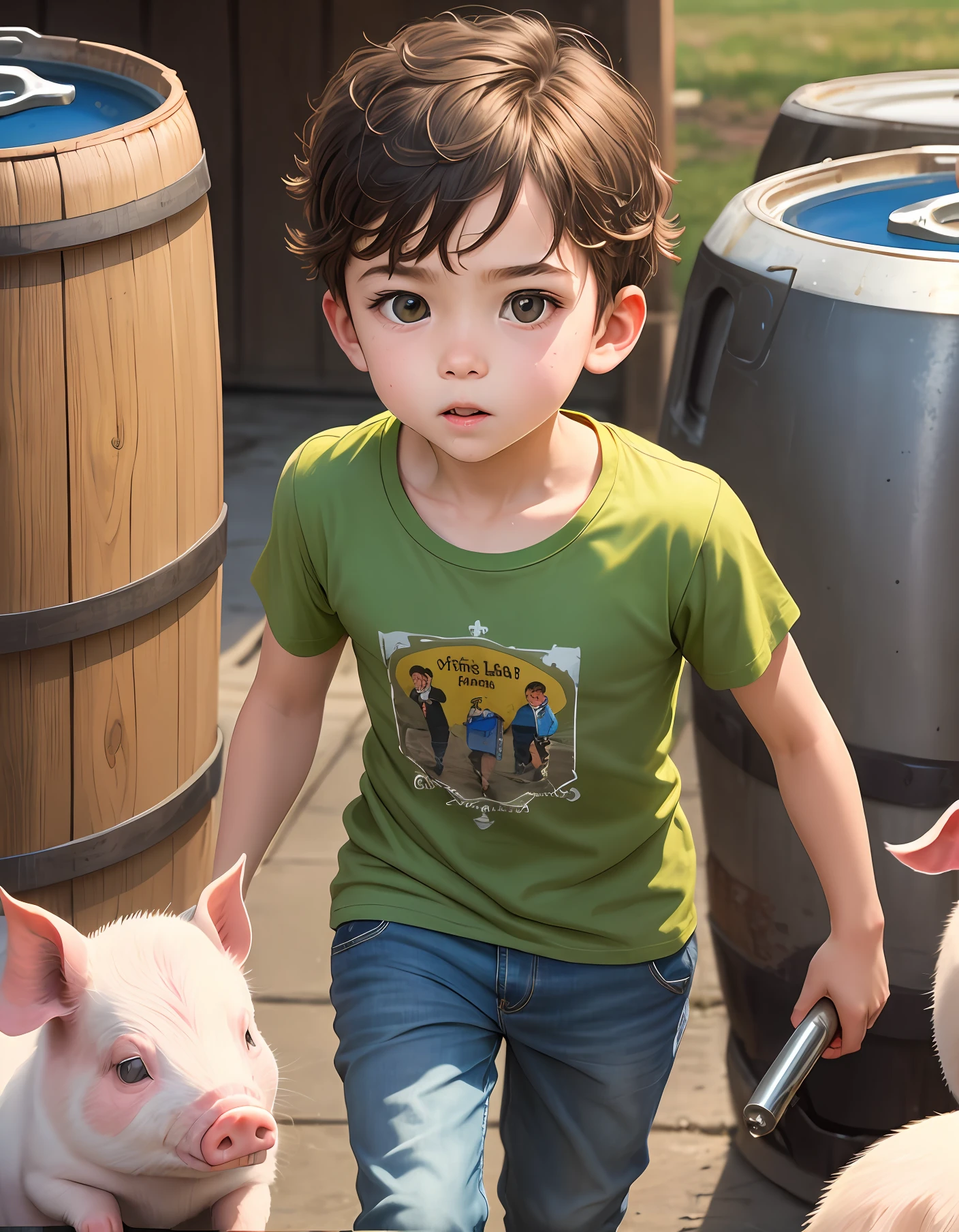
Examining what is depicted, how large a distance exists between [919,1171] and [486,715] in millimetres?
575

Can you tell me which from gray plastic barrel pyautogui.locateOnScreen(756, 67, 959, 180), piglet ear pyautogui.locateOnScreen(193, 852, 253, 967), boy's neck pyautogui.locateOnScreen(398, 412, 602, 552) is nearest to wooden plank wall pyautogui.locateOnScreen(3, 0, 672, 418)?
gray plastic barrel pyautogui.locateOnScreen(756, 67, 959, 180)

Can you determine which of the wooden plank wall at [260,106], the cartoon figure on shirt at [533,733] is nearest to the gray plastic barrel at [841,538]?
the cartoon figure on shirt at [533,733]

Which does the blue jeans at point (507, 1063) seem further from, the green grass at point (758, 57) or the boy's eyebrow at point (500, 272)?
the green grass at point (758, 57)

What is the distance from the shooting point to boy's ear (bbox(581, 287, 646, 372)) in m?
1.39

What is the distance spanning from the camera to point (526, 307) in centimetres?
127

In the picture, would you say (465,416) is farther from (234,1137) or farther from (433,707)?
(234,1137)

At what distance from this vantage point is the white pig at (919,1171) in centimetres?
98

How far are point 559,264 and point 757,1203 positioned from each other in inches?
59.9

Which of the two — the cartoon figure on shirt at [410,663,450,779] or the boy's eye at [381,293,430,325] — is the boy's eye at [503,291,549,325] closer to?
the boy's eye at [381,293,430,325]

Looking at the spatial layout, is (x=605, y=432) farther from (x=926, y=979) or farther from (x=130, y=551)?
(x=926, y=979)

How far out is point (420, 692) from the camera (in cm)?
144

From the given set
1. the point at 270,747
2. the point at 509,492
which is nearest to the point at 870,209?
the point at 509,492

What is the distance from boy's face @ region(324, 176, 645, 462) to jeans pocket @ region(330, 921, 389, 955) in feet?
1.55

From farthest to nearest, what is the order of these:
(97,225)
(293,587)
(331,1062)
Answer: (331,1062), (97,225), (293,587)
